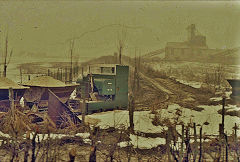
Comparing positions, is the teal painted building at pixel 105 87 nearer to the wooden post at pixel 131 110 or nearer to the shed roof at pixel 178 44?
the wooden post at pixel 131 110

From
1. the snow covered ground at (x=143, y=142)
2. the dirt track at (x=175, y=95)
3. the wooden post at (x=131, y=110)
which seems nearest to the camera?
the snow covered ground at (x=143, y=142)

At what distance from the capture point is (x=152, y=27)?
6031 millimetres

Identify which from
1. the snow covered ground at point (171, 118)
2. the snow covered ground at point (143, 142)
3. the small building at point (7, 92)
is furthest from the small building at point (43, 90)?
the snow covered ground at point (143, 142)

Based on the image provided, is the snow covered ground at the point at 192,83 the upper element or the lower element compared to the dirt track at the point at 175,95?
upper

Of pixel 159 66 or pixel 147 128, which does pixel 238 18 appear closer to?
pixel 159 66

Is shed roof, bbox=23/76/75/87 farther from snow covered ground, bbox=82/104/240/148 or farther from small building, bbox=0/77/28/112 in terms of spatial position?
snow covered ground, bbox=82/104/240/148

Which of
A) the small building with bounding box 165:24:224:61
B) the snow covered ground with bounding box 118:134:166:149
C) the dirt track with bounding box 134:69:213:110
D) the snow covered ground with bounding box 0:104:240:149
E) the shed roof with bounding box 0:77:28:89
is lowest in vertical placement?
the snow covered ground with bounding box 118:134:166:149

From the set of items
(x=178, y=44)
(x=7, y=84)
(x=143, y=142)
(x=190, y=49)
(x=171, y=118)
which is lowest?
(x=143, y=142)

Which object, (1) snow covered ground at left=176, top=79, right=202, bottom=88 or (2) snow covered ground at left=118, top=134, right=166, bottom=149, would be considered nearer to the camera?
(2) snow covered ground at left=118, top=134, right=166, bottom=149

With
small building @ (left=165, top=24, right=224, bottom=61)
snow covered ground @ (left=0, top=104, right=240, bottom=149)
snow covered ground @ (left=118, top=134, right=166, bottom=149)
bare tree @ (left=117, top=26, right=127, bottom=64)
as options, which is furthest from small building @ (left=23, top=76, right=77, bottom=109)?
small building @ (left=165, top=24, right=224, bottom=61)

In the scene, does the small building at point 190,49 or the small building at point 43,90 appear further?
the small building at point 190,49

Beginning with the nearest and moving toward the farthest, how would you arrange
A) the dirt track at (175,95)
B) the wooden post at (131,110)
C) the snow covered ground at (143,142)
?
the snow covered ground at (143,142), the wooden post at (131,110), the dirt track at (175,95)

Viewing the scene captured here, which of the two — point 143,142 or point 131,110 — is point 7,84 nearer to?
point 131,110

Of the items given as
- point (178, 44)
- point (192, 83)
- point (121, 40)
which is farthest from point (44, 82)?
point (192, 83)
